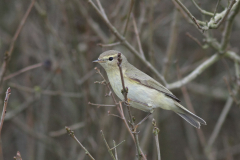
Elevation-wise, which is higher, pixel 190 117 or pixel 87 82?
pixel 87 82

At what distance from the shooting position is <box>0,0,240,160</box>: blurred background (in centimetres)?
526

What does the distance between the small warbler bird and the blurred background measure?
1.10 meters

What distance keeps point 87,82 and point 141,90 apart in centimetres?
169

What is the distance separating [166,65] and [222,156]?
275 centimetres

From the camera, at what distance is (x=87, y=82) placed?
5203 millimetres

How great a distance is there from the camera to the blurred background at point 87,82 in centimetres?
526

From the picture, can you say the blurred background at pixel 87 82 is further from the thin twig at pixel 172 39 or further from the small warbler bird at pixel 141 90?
the small warbler bird at pixel 141 90

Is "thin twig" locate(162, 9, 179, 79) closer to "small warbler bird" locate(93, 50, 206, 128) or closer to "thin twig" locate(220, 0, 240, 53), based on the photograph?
"thin twig" locate(220, 0, 240, 53)

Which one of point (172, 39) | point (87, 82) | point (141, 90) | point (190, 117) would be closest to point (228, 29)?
point (190, 117)

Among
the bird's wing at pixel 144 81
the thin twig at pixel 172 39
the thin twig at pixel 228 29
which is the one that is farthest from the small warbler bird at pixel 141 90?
the thin twig at pixel 172 39

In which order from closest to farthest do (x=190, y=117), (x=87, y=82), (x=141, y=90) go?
(x=141, y=90) < (x=190, y=117) < (x=87, y=82)

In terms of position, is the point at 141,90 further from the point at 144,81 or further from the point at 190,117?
the point at 190,117

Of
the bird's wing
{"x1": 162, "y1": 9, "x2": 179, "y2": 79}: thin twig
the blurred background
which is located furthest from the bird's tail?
{"x1": 162, "y1": 9, "x2": 179, "y2": 79}: thin twig

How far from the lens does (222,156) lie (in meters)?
6.57
